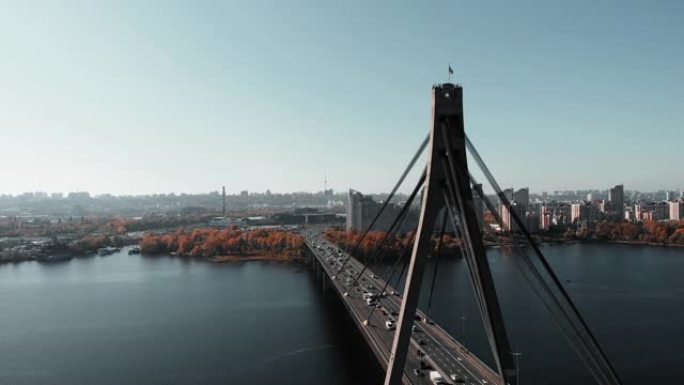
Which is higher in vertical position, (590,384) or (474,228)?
(474,228)

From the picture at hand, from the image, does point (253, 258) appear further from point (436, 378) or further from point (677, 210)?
point (677, 210)

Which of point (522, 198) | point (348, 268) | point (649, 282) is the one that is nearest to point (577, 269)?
point (649, 282)

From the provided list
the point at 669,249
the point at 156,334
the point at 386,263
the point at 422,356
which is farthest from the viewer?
the point at 669,249

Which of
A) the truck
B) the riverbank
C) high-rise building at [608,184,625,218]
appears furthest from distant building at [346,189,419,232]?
the truck

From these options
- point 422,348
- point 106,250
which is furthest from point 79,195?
point 422,348

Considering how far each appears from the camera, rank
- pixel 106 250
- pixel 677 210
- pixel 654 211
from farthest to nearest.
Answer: pixel 654 211, pixel 677 210, pixel 106 250

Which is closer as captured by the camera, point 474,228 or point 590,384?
point 474,228

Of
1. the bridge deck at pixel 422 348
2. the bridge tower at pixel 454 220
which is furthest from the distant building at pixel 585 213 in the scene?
the bridge tower at pixel 454 220

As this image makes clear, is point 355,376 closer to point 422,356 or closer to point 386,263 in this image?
point 422,356
